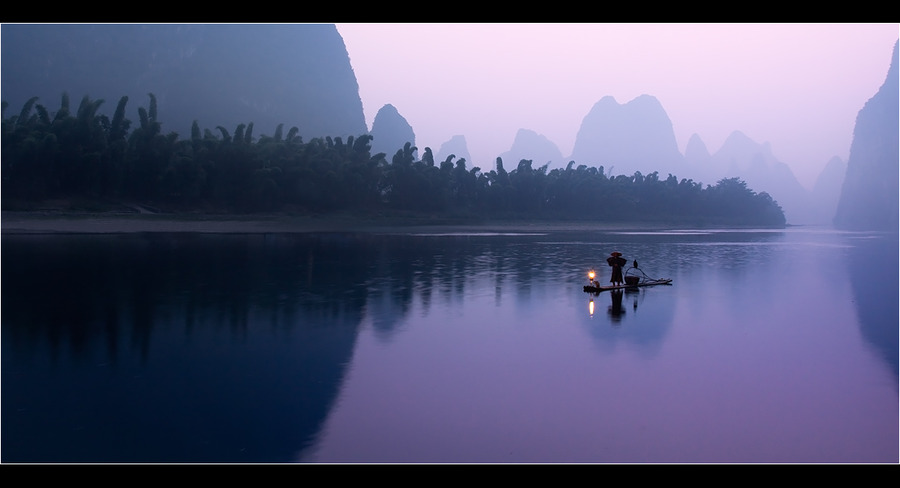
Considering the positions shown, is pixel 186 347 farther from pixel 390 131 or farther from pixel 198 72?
pixel 390 131

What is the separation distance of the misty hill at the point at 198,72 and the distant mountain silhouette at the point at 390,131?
5932 millimetres

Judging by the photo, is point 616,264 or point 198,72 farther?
point 198,72

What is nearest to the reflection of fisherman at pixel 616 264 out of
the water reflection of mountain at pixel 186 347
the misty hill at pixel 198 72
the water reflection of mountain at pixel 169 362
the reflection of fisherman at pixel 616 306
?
the reflection of fisherman at pixel 616 306

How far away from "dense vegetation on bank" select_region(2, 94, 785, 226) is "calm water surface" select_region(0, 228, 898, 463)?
34551mm

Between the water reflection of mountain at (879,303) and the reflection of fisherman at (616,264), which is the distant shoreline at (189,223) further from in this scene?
the water reflection of mountain at (879,303)

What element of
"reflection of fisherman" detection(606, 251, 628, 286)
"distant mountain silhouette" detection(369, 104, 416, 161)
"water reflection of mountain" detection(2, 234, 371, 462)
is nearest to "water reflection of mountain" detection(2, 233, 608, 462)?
"water reflection of mountain" detection(2, 234, 371, 462)

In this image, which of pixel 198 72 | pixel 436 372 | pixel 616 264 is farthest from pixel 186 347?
pixel 198 72

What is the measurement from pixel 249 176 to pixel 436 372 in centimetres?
5373

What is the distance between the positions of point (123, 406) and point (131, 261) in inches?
698

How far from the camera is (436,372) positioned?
9.00m

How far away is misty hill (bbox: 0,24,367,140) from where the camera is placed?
116875mm

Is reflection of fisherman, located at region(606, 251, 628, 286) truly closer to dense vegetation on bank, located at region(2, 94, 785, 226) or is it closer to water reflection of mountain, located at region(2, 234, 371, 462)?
water reflection of mountain, located at region(2, 234, 371, 462)

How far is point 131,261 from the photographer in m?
23.4
